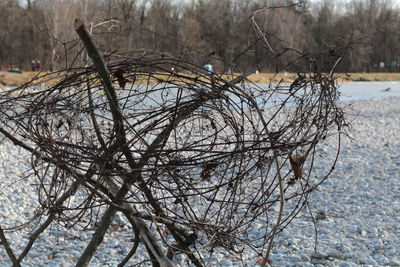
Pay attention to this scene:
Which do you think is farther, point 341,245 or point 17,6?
point 17,6

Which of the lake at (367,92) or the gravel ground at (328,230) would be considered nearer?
the gravel ground at (328,230)

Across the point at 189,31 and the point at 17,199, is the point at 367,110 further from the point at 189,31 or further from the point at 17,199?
the point at 189,31

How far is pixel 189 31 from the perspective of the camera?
3541 cm

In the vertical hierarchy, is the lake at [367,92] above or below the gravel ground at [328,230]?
below

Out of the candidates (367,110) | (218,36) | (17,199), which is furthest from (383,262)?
(218,36)

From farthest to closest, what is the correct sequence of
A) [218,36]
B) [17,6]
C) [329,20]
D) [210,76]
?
[329,20]
[17,6]
[218,36]
[210,76]

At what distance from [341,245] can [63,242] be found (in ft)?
7.56

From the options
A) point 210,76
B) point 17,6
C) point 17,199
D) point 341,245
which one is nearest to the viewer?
point 210,76

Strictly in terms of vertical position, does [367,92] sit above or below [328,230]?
below

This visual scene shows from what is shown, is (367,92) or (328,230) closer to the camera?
(328,230)

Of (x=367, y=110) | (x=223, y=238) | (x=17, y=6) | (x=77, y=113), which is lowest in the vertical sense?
(x=367, y=110)

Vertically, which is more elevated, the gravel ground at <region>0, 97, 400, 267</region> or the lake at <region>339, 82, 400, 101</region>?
the gravel ground at <region>0, 97, 400, 267</region>

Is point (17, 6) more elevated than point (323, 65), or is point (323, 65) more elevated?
point (17, 6)

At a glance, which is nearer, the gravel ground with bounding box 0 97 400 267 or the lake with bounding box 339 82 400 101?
the gravel ground with bounding box 0 97 400 267
